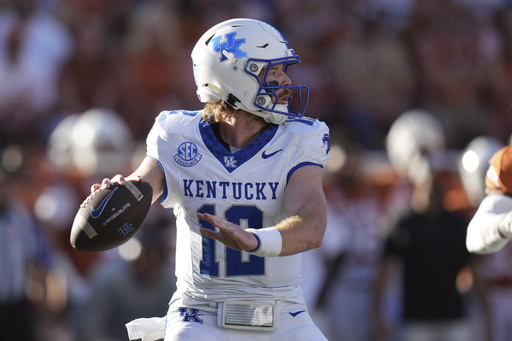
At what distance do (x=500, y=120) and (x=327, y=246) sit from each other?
136 inches

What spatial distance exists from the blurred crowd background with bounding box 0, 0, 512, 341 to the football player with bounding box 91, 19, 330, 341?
9.85 feet

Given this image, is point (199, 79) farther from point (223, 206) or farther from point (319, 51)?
point (319, 51)

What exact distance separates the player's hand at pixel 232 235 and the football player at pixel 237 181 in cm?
35

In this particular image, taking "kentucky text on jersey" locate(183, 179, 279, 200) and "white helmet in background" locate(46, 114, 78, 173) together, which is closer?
"kentucky text on jersey" locate(183, 179, 279, 200)

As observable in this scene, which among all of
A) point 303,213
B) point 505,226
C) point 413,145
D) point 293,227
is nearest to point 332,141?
point 413,145

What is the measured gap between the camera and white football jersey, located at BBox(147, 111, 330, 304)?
3898mm

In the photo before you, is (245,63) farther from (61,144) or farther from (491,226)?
(61,144)

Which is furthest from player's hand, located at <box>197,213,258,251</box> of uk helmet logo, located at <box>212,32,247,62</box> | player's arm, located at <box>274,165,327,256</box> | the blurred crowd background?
the blurred crowd background

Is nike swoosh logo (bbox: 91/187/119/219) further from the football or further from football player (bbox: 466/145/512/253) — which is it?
football player (bbox: 466/145/512/253)

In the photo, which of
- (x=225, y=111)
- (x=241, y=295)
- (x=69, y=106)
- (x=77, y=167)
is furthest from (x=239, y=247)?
(x=69, y=106)

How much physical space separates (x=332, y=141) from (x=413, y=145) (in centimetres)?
76

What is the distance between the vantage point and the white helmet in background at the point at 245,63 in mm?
4016

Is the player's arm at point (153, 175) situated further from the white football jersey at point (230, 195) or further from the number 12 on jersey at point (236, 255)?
the number 12 on jersey at point (236, 255)

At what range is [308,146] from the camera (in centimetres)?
398
